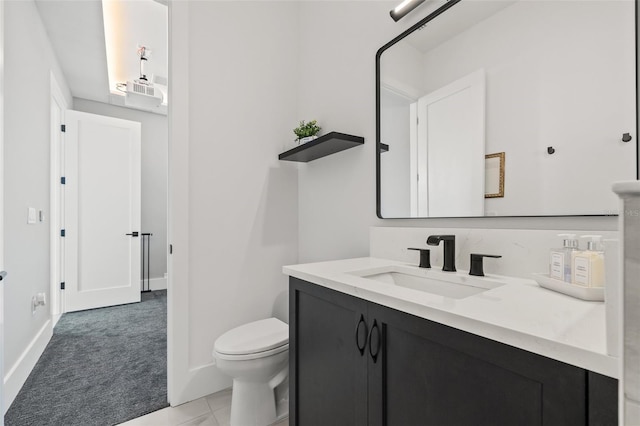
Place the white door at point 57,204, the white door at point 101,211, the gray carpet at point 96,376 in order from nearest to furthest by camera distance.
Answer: the gray carpet at point 96,376 → the white door at point 57,204 → the white door at point 101,211

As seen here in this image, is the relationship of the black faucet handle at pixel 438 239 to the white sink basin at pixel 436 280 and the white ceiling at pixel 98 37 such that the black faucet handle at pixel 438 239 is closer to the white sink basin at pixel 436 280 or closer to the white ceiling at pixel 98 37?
the white sink basin at pixel 436 280

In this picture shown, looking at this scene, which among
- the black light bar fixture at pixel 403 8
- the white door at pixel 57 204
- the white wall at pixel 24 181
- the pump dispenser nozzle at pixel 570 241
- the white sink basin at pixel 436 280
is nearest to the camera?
the pump dispenser nozzle at pixel 570 241

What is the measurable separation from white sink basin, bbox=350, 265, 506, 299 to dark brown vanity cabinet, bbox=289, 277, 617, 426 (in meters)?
0.27

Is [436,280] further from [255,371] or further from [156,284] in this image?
[156,284]

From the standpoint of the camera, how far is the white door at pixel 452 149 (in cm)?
118

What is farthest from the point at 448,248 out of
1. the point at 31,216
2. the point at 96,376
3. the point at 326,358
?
the point at 31,216

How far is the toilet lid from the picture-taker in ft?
4.77

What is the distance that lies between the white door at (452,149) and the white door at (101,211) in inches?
145

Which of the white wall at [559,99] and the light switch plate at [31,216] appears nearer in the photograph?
the white wall at [559,99]

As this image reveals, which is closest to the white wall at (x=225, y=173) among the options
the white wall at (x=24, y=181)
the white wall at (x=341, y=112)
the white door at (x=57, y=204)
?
the white wall at (x=341, y=112)

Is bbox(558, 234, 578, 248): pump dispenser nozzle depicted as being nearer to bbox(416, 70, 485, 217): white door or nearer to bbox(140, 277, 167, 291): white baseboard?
bbox(416, 70, 485, 217): white door

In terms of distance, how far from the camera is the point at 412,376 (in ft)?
2.56

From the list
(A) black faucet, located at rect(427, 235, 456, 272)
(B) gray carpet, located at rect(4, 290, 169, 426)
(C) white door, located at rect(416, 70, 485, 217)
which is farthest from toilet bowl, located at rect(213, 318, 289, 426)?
(C) white door, located at rect(416, 70, 485, 217)

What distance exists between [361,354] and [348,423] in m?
0.25
